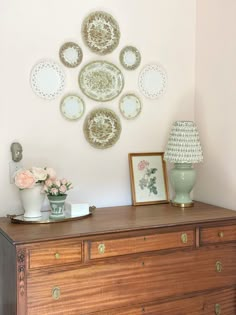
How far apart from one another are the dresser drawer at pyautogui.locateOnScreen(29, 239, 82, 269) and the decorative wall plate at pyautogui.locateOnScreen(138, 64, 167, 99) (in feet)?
3.98

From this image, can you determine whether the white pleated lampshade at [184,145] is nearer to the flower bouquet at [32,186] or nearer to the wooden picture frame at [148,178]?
the wooden picture frame at [148,178]

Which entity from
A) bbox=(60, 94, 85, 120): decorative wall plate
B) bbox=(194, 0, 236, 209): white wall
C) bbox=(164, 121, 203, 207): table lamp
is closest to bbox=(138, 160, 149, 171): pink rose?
bbox=(164, 121, 203, 207): table lamp

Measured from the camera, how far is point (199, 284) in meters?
2.35

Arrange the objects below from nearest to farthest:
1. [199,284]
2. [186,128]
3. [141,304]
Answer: [141,304] < [199,284] < [186,128]

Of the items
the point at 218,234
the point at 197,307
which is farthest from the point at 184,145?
the point at 197,307

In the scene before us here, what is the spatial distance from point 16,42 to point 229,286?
185 cm

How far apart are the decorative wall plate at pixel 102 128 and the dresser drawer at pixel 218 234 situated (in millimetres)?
809

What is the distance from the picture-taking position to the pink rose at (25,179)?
2.18m

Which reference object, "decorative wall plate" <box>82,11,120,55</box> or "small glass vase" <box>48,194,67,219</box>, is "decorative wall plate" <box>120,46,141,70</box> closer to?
"decorative wall plate" <box>82,11,120,55</box>

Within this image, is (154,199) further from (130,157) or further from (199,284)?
(199,284)

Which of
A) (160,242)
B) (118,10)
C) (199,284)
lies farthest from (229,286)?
(118,10)

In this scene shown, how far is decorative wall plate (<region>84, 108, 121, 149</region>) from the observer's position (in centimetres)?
262

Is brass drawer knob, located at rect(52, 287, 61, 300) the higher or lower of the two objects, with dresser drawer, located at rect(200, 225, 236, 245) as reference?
lower

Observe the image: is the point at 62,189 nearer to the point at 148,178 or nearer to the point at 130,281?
the point at 130,281
